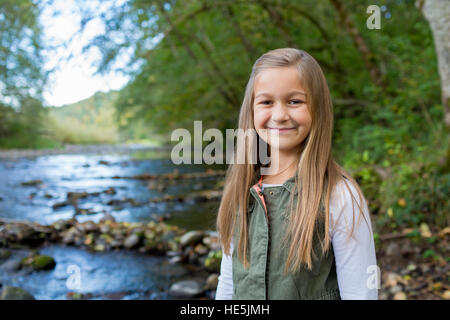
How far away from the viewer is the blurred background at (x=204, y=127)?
3.24 m

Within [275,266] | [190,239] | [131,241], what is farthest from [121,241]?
[275,266]

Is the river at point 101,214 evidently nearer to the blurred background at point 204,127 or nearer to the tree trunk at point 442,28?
the blurred background at point 204,127

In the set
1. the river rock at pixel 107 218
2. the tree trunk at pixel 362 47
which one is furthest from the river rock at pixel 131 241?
the tree trunk at pixel 362 47

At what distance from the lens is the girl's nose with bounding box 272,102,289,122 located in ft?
3.60

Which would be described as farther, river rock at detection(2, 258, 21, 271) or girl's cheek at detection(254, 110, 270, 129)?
river rock at detection(2, 258, 21, 271)

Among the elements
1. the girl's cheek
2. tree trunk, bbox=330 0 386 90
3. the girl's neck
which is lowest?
the girl's neck

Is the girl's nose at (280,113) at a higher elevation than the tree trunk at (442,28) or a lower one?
Result: lower

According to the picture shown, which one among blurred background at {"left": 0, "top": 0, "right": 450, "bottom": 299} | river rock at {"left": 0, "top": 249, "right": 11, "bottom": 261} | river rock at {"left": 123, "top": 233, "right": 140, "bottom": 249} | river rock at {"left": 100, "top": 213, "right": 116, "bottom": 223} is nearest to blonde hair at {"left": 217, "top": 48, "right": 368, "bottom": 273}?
blurred background at {"left": 0, "top": 0, "right": 450, "bottom": 299}

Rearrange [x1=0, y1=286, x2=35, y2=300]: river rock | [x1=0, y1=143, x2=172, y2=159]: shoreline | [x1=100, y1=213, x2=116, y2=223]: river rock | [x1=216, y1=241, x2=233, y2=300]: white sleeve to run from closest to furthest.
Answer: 1. [x1=216, y1=241, x2=233, y2=300]: white sleeve
2. [x1=0, y1=286, x2=35, y2=300]: river rock
3. [x1=100, y1=213, x2=116, y2=223]: river rock
4. [x1=0, y1=143, x2=172, y2=159]: shoreline

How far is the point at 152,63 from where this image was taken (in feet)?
31.2

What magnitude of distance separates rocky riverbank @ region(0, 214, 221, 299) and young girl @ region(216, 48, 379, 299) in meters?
2.26

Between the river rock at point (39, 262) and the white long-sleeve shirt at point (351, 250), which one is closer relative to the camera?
the white long-sleeve shirt at point (351, 250)

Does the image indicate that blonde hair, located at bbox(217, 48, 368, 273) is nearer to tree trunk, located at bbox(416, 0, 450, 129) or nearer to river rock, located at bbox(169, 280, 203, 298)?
river rock, located at bbox(169, 280, 203, 298)

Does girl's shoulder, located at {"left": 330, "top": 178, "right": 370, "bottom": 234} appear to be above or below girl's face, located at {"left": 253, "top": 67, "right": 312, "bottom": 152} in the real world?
below
